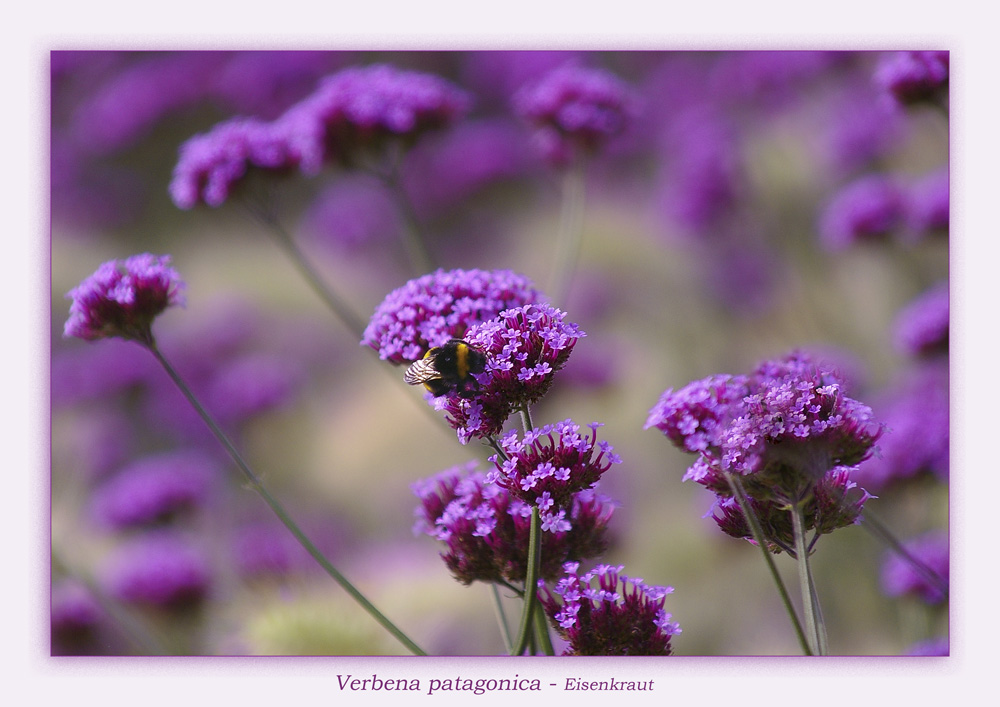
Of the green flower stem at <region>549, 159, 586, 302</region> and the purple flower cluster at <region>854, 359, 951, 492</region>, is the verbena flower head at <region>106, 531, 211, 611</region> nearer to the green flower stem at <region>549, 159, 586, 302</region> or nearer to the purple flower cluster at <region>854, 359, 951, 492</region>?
the green flower stem at <region>549, 159, 586, 302</region>

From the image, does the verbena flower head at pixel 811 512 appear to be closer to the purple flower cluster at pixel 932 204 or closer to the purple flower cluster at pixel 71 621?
the purple flower cluster at pixel 932 204

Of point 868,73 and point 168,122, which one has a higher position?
point 168,122

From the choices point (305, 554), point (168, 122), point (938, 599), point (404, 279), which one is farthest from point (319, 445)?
point (938, 599)

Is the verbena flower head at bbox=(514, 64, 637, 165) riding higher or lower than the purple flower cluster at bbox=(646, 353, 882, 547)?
higher

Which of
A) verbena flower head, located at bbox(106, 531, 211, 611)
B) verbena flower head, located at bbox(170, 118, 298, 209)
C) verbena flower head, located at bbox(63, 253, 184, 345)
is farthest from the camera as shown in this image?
verbena flower head, located at bbox(106, 531, 211, 611)

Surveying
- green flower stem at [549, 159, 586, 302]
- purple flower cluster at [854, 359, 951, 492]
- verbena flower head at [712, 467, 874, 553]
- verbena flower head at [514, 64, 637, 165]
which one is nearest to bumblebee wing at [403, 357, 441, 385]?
verbena flower head at [712, 467, 874, 553]

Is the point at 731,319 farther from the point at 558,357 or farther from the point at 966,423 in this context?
Result: the point at 558,357
